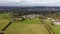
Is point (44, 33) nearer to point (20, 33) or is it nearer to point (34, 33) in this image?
point (34, 33)

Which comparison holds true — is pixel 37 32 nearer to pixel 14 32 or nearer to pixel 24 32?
pixel 24 32

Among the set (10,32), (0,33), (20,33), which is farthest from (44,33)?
(0,33)

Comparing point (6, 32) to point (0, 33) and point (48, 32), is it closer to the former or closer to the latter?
point (0, 33)

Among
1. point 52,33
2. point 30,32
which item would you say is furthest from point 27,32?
point 52,33

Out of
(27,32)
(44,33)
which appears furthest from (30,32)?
(44,33)

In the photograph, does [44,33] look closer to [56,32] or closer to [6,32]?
[56,32]

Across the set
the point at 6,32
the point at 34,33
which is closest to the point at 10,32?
the point at 6,32
